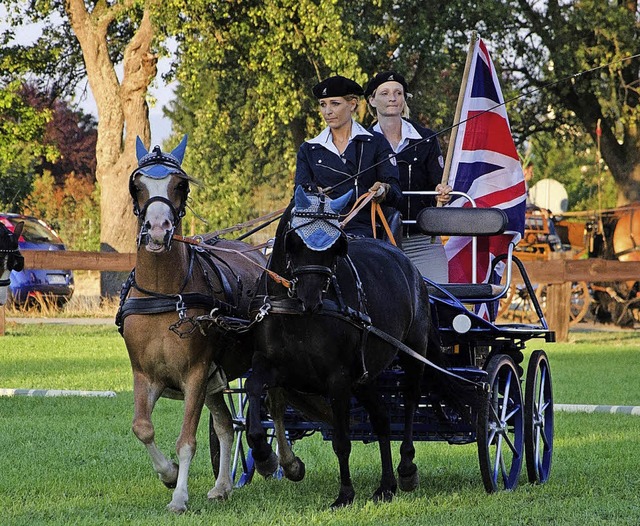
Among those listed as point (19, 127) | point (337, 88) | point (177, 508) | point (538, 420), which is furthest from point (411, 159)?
point (19, 127)

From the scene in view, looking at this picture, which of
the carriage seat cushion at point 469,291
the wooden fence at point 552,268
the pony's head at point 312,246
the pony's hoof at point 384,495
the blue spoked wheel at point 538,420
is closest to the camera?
the pony's head at point 312,246

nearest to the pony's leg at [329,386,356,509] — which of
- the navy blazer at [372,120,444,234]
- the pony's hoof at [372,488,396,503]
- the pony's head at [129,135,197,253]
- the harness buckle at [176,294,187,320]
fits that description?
the pony's hoof at [372,488,396,503]

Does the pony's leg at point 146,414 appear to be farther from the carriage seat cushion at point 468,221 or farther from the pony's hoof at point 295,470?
the carriage seat cushion at point 468,221

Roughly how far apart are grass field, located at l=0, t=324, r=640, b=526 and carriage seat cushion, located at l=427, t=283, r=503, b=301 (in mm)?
1194

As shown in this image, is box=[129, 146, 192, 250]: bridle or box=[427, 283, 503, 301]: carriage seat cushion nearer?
box=[129, 146, 192, 250]: bridle

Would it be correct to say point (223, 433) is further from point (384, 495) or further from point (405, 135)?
point (405, 135)

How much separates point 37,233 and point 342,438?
18.1 meters

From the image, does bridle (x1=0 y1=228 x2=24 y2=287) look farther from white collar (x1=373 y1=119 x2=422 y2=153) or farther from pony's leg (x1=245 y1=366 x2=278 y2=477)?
pony's leg (x1=245 y1=366 x2=278 y2=477)

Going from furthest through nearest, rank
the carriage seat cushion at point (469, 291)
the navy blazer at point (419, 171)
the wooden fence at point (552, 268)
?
the wooden fence at point (552, 268) → the navy blazer at point (419, 171) → the carriage seat cushion at point (469, 291)

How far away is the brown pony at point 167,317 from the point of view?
22.2ft

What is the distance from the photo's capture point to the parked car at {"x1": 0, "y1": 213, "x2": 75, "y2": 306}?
23000 mm

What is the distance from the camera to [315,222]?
6.67 meters

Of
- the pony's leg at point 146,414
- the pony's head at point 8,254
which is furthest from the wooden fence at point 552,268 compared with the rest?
the pony's leg at point 146,414

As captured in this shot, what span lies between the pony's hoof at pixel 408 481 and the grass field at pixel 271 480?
63mm
